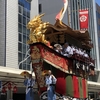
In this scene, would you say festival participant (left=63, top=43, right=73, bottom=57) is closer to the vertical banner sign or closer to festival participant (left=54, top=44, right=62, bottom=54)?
festival participant (left=54, top=44, right=62, bottom=54)

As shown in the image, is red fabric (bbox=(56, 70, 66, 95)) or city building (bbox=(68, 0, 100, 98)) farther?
city building (bbox=(68, 0, 100, 98))

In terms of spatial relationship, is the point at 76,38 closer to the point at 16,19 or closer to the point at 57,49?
the point at 57,49

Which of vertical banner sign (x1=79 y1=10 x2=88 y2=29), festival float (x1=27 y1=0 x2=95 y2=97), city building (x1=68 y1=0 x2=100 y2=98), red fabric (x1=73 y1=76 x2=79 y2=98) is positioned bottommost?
red fabric (x1=73 y1=76 x2=79 y2=98)

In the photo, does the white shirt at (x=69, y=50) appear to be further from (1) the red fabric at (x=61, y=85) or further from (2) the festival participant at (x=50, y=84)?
(2) the festival participant at (x=50, y=84)

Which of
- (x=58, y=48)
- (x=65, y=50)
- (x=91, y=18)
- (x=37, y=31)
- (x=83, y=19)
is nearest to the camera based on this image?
(x=37, y=31)

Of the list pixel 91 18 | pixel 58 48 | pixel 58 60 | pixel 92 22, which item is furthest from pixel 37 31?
pixel 92 22

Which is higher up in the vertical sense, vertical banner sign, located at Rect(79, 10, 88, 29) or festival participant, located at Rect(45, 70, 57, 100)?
vertical banner sign, located at Rect(79, 10, 88, 29)

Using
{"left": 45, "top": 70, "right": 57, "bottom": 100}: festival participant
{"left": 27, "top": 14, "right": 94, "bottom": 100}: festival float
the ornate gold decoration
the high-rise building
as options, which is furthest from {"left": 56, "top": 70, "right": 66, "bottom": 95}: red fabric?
the high-rise building

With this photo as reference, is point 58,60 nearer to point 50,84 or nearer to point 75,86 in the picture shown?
point 50,84

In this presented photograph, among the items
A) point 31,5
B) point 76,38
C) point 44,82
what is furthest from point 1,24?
point 44,82

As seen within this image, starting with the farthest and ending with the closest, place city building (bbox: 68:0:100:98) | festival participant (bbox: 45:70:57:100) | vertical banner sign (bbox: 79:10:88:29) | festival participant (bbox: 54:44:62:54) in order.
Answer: city building (bbox: 68:0:100:98)
vertical banner sign (bbox: 79:10:88:29)
festival participant (bbox: 54:44:62:54)
festival participant (bbox: 45:70:57:100)

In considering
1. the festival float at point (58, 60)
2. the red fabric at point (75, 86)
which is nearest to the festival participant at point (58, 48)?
the festival float at point (58, 60)

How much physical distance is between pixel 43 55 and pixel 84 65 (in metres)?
2.40

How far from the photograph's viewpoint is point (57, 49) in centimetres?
904
